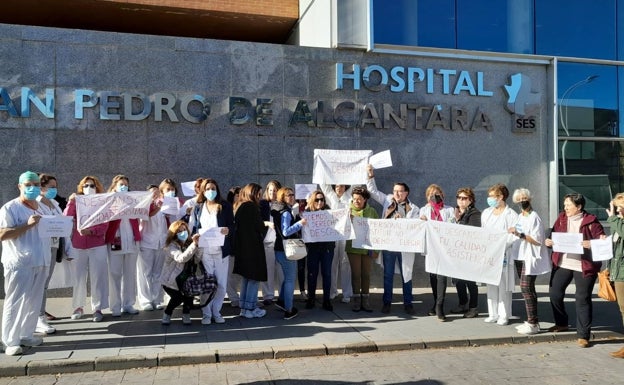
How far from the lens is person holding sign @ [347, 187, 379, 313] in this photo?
8.52m

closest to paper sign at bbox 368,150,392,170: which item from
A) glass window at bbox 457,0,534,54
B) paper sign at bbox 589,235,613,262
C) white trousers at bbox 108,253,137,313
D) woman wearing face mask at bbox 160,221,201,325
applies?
paper sign at bbox 589,235,613,262

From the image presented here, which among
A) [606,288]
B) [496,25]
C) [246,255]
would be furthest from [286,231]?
[496,25]

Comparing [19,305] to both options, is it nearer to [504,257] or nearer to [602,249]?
[504,257]

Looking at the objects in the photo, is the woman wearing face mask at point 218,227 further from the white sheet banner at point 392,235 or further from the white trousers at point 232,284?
the white sheet banner at point 392,235

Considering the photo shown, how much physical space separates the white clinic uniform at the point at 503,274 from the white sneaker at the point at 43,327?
6340 mm

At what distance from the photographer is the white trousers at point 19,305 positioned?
629 centimetres

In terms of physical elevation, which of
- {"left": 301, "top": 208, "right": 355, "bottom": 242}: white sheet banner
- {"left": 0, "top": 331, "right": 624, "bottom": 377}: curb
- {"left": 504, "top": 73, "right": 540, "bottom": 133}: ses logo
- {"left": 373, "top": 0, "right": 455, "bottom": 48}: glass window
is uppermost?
{"left": 373, "top": 0, "right": 455, "bottom": 48}: glass window

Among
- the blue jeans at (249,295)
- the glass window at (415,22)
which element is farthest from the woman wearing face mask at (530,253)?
the glass window at (415,22)

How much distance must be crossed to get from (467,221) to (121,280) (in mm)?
5506

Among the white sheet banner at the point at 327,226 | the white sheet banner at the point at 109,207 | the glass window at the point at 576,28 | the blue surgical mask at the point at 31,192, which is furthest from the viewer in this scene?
the glass window at the point at 576,28

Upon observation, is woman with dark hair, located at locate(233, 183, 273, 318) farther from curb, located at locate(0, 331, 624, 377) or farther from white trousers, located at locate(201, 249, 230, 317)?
curb, located at locate(0, 331, 624, 377)

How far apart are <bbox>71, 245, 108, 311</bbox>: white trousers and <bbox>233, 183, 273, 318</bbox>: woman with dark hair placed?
6.57 feet

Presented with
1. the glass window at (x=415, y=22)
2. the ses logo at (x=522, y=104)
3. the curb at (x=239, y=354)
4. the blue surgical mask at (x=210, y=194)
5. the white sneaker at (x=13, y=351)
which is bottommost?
the curb at (x=239, y=354)

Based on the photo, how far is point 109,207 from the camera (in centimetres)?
771
